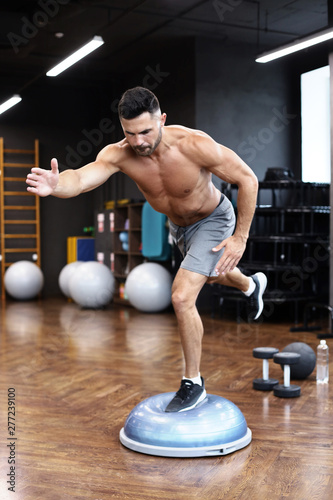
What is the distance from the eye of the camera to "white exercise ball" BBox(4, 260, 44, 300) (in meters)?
9.20

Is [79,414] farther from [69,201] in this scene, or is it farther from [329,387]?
[69,201]

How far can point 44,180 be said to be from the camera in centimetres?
244

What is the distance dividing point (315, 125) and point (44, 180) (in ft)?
21.0

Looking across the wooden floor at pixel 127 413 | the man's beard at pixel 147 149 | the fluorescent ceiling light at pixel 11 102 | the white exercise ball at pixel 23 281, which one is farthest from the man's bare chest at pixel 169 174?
the white exercise ball at pixel 23 281

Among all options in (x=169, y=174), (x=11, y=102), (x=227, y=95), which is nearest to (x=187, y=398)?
(x=169, y=174)

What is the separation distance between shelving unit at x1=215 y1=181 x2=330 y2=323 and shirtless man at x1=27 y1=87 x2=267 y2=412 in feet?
12.3

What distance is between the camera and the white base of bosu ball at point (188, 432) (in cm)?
279

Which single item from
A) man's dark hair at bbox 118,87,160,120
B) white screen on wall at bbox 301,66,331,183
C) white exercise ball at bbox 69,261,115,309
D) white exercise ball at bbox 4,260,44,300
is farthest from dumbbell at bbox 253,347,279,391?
white exercise ball at bbox 4,260,44,300

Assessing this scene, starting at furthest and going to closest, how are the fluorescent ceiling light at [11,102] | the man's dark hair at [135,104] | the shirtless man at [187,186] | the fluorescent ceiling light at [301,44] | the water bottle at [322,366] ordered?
the fluorescent ceiling light at [11,102] < the fluorescent ceiling light at [301,44] < the water bottle at [322,366] < the shirtless man at [187,186] < the man's dark hair at [135,104]

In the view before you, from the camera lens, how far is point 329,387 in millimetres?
4031

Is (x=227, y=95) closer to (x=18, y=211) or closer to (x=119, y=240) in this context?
(x=119, y=240)

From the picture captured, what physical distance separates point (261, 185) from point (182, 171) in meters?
4.12

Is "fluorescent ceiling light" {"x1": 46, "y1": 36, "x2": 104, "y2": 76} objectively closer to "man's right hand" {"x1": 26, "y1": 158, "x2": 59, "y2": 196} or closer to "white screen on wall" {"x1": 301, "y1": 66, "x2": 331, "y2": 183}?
"white screen on wall" {"x1": 301, "y1": 66, "x2": 331, "y2": 183}

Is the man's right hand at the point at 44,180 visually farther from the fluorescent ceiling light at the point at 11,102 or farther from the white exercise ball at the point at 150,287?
the fluorescent ceiling light at the point at 11,102
